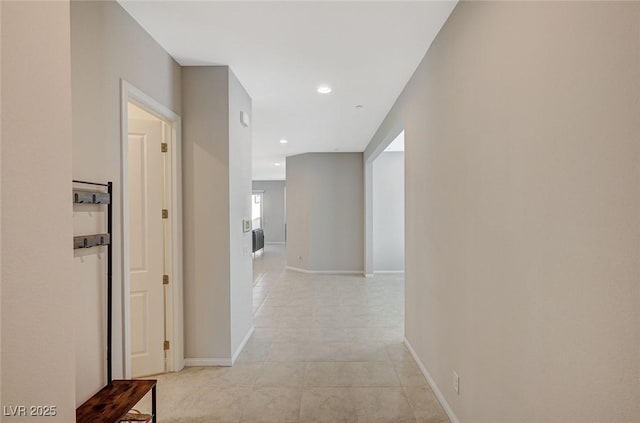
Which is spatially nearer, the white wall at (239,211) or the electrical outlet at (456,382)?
the electrical outlet at (456,382)

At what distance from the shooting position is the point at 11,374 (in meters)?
0.83

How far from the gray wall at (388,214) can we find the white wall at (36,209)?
7290 millimetres

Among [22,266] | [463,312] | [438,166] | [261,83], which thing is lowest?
[463,312]

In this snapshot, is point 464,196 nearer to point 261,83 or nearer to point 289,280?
point 261,83

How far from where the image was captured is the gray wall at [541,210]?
964mm

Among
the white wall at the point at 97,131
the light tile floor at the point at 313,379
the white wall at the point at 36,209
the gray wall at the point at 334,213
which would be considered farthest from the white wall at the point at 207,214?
the gray wall at the point at 334,213

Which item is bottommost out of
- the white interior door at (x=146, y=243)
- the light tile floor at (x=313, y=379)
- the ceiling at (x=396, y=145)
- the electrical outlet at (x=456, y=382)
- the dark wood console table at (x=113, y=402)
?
the light tile floor at (x=313, y=379)

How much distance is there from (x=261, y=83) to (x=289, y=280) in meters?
4.78

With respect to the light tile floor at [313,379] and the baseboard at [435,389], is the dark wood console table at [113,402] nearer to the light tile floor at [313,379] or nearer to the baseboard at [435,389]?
the light tile floor at [313,379]

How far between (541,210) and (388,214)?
22.3 feet

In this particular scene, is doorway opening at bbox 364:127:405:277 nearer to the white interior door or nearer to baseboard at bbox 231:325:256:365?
baseboard at bbox 231:325:256:365

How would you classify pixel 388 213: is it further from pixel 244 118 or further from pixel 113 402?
pixel 113 402

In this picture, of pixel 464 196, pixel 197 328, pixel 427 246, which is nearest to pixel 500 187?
pixel 464 196

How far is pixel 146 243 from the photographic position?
10.2 feet
